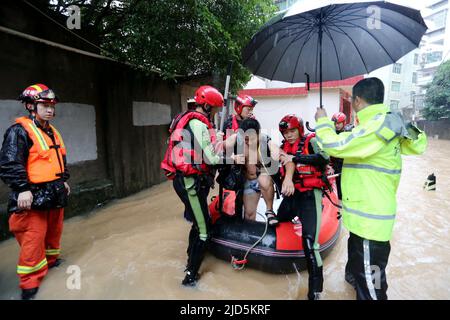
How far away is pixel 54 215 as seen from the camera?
3154 millimetres

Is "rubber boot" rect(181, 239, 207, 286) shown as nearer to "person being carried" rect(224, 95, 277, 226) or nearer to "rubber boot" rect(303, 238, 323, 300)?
"person being carried" rect(224, 95, 277, 226)

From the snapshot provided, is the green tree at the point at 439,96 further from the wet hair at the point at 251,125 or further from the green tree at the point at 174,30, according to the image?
the wet hair at the point at 251,125

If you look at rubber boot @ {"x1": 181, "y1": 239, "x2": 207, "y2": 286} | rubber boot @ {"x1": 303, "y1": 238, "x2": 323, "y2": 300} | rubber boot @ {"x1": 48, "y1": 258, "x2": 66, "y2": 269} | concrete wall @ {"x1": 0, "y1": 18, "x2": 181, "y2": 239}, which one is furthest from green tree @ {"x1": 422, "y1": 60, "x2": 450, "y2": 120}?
rubber boot @ {"x1": 48, "y1": 258, "x2": 66, "y2": 269}

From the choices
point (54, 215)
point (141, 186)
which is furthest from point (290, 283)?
point (141, 186)

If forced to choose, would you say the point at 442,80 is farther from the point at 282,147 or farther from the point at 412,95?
the point at 282,147

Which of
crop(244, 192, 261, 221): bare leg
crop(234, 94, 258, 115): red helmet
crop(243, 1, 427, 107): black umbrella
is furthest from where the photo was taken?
crop(234, 94, 258, 115): red helmet

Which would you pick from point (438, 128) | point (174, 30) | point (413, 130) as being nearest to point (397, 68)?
point (438, 128)

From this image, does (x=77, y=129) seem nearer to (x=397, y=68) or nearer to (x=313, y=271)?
(x=313, y=271)

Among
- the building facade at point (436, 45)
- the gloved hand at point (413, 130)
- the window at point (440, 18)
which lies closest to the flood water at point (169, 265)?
the gloved hand at point (413, 130)

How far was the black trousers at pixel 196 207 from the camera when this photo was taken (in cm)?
285

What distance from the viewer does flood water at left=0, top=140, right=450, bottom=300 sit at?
9.79 feet

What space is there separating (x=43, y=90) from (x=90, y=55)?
267cm

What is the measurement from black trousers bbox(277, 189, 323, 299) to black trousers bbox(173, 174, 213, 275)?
975 millimetres

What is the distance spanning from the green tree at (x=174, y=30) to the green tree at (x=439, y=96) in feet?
77.0
